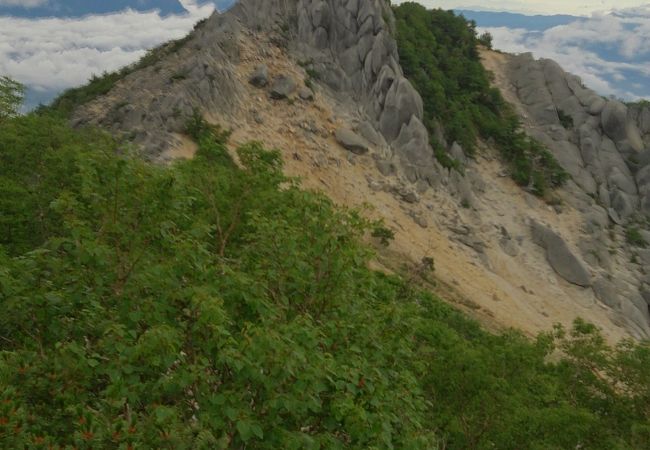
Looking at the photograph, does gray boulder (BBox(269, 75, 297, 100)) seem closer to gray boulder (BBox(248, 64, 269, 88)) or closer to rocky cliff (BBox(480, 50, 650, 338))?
gray boulder (BBox(248, 64, 269, 88))

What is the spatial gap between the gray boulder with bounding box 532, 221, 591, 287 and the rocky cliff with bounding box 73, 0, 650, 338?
10 cm

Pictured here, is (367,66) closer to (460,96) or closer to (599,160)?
(460,96)

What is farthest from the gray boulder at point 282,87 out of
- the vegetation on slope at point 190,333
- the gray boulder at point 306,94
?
the vegetation on slope at point 190,333

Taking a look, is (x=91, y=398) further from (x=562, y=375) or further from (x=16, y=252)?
(x=562, y=375)

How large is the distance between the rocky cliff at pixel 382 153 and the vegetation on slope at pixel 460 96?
160 centimetres

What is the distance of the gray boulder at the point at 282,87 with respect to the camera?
146ft

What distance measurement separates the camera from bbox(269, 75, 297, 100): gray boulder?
44406 millimetres

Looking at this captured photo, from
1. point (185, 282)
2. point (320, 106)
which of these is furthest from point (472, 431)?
point (320, 106)

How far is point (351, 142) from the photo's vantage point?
44.4 metres

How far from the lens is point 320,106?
4603 cm

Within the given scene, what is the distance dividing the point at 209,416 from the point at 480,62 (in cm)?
6544

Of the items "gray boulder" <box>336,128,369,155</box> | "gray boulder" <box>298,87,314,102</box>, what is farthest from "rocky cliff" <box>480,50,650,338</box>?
"gray boulder" <box>298,87,314,102</box>

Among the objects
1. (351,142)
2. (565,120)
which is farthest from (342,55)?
(565,120)

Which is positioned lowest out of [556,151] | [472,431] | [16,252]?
[556,151]
